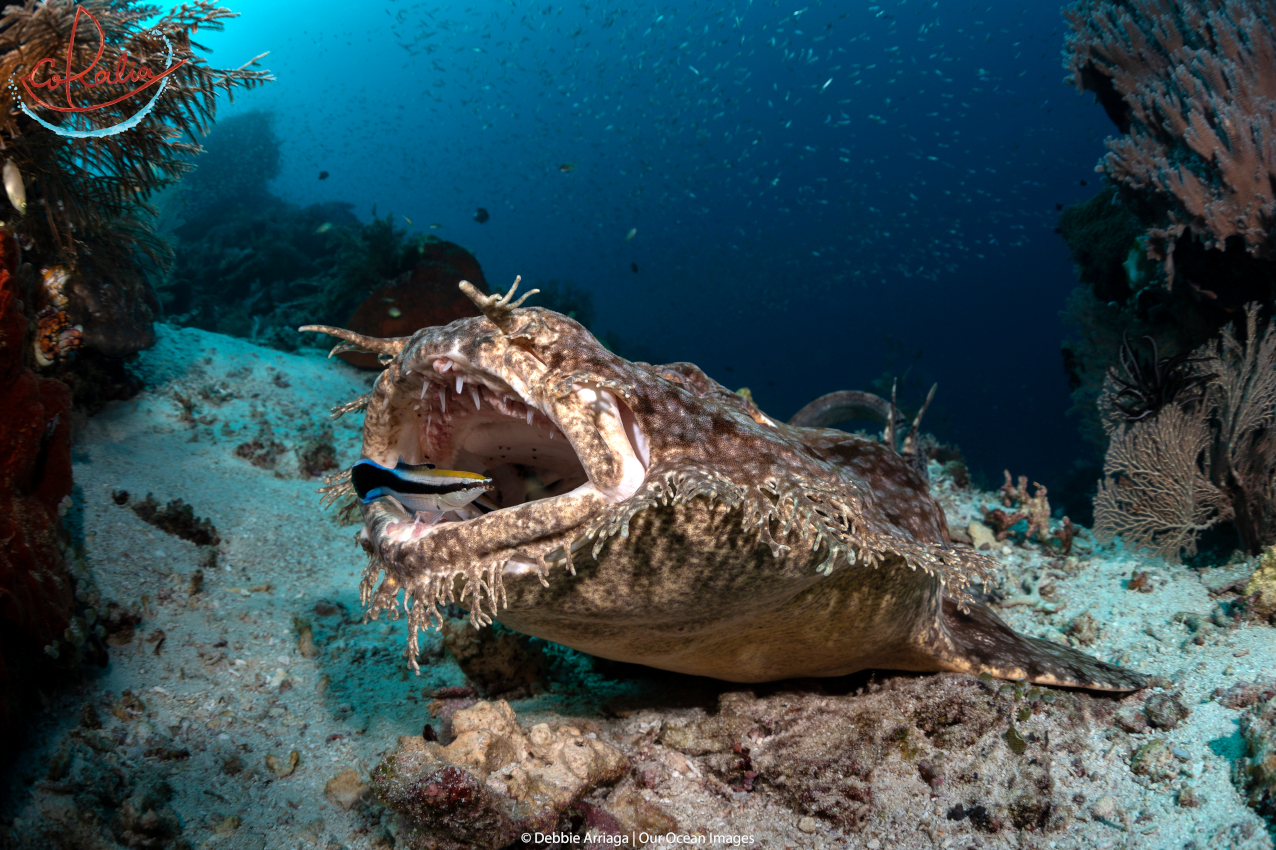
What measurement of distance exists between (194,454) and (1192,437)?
9244 mm

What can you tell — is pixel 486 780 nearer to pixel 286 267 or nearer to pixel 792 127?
pixel 286 267

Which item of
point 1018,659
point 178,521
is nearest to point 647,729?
point 1018,659

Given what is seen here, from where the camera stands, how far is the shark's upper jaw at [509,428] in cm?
165

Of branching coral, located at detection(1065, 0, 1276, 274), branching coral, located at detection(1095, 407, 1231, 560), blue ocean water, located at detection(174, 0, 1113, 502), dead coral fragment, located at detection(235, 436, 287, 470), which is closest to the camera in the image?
branching coral, located at detection(1095, 407, 1231, 560)

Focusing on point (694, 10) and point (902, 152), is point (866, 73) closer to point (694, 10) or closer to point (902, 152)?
point (902, 152)

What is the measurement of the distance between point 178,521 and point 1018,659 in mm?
5320

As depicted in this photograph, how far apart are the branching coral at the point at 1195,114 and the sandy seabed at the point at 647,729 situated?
12.2ft

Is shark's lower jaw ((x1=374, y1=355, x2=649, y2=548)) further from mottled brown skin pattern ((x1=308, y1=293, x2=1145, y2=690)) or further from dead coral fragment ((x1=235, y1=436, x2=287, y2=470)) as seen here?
dead coral fragment ((x1=235, y1=436, x2=287, y2=470))

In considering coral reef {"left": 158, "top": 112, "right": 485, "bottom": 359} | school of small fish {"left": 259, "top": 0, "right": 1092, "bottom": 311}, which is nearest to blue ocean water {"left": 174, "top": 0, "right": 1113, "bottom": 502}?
school of small fish {"left": 259, "top": 0, "right": 1092, "bottom": 311}

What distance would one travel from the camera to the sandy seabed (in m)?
2.08

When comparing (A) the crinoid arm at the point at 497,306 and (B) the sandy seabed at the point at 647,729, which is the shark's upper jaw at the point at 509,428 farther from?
(B) the sandy seabed at the point at 647,729

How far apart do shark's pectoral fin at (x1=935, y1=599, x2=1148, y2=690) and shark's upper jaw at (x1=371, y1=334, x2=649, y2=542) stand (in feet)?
5.74

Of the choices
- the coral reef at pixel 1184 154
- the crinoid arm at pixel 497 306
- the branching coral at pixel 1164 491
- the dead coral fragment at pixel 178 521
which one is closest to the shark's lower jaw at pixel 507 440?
the crinoid arm at pixel 497 306

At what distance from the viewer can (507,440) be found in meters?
2.48
